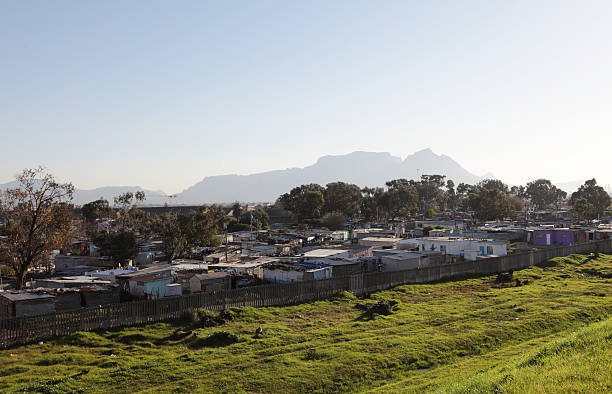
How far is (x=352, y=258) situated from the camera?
44.4 meters

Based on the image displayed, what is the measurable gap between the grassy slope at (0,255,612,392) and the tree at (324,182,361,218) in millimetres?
90290

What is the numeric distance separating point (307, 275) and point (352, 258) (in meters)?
11.3

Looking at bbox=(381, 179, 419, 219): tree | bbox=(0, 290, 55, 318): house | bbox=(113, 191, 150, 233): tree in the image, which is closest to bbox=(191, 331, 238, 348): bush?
bbox=(0, 290, 55, 318): house

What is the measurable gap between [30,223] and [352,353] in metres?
31.0

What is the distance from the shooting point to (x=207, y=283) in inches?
1246

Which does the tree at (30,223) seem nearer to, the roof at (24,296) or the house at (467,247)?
the roof at (24,296)

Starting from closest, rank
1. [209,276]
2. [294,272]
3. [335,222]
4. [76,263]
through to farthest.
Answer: [209,276] → [294,272] → [76,263] → [335,222]

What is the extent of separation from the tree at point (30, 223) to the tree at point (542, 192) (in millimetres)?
171474

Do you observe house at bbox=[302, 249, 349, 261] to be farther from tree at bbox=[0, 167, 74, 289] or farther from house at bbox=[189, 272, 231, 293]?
tree at bbox=[0, 167, 74, 289]

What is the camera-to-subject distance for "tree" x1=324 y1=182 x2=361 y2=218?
396ft

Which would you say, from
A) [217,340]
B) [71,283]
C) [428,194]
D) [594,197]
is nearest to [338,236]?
[71,283]

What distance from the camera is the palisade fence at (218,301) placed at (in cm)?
2111

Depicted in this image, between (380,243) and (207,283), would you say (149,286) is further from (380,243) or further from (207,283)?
(380,243)

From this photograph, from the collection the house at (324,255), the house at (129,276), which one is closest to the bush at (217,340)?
the house at (129,276)
